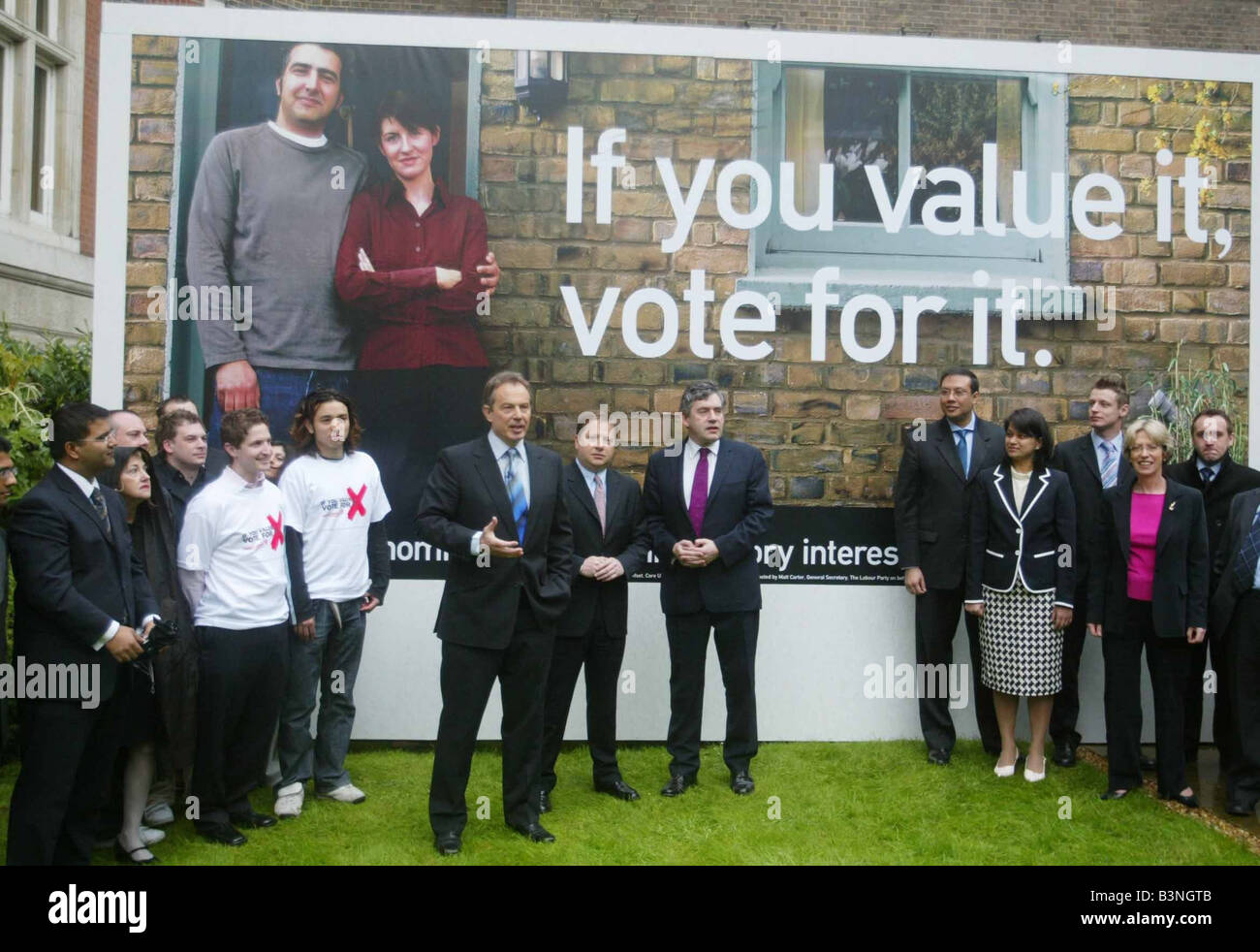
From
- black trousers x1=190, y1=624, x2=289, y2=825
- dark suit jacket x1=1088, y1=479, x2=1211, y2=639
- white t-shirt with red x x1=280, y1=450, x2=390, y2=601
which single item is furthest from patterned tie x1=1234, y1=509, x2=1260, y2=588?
black trousers x1=190, y1=624, x2=289, y2=825

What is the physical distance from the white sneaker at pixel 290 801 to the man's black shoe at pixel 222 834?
0.98 feet

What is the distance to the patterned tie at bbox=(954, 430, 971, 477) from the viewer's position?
5.85 m

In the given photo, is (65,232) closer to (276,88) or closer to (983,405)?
(276,88)

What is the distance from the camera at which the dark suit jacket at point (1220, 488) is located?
5.71m

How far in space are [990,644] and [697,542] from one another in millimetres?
1636

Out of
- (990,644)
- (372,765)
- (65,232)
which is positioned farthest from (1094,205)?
(65,232)

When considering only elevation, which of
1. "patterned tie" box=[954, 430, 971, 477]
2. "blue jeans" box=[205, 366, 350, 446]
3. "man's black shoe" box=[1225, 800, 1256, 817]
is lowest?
"man's black shoe" box=[1225, 800, 1256, 817]

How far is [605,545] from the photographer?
5270 mm

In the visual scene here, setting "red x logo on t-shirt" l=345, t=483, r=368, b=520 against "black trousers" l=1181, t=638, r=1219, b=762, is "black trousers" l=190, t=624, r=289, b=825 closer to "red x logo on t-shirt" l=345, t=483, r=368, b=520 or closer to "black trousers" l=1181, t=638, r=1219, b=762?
"red x logo on t-shirt" l=345, t=483, r=368, b=520

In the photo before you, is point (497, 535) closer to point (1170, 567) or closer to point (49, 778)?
point (49, 778)

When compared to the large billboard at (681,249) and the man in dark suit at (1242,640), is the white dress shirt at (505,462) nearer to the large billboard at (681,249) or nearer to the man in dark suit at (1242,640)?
the large billboard at (681,249)

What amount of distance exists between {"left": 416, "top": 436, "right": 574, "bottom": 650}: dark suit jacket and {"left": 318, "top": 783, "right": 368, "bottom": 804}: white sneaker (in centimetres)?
115

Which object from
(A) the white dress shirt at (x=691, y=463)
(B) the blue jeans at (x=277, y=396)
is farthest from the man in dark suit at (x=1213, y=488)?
(B) the blue jeans at (x=277, y=396)
